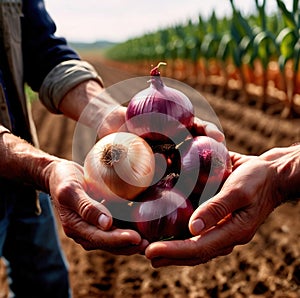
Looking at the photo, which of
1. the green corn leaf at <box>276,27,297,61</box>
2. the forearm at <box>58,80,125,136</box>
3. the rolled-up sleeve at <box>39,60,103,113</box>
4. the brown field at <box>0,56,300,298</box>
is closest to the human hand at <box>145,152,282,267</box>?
the forearm at <box>58,80,125,136</box>

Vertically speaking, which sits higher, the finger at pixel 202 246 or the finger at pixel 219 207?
the finger at pixel 219 207

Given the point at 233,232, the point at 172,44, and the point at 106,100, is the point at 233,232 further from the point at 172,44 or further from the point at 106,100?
the point at 172,44

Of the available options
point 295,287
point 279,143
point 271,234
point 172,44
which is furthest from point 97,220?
point 172,44

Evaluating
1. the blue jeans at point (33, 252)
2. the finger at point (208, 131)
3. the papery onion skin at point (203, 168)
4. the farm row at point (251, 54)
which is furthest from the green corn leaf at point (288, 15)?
the papery onion skin at point (203, 168)

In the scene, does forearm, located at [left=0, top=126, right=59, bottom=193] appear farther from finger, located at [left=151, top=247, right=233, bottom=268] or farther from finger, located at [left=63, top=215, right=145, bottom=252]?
finger, located at [left=151, top=247, right=233, bottom=268]

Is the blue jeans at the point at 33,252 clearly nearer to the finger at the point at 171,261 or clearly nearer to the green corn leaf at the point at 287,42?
the finger at the point at 171,261

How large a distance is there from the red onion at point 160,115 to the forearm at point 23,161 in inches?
8.9

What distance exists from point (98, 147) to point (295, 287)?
1378mm

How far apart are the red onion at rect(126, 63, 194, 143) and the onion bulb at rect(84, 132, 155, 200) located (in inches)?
2.3

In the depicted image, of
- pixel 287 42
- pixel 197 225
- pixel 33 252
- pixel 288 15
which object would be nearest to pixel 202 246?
pixel 197 225

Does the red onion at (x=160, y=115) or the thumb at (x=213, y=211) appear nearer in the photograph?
the thumb at (x=213, y=211)

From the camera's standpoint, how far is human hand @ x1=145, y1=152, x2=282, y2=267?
117cm

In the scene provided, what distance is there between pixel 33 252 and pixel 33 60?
0.67 metres

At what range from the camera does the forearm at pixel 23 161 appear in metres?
1.37
